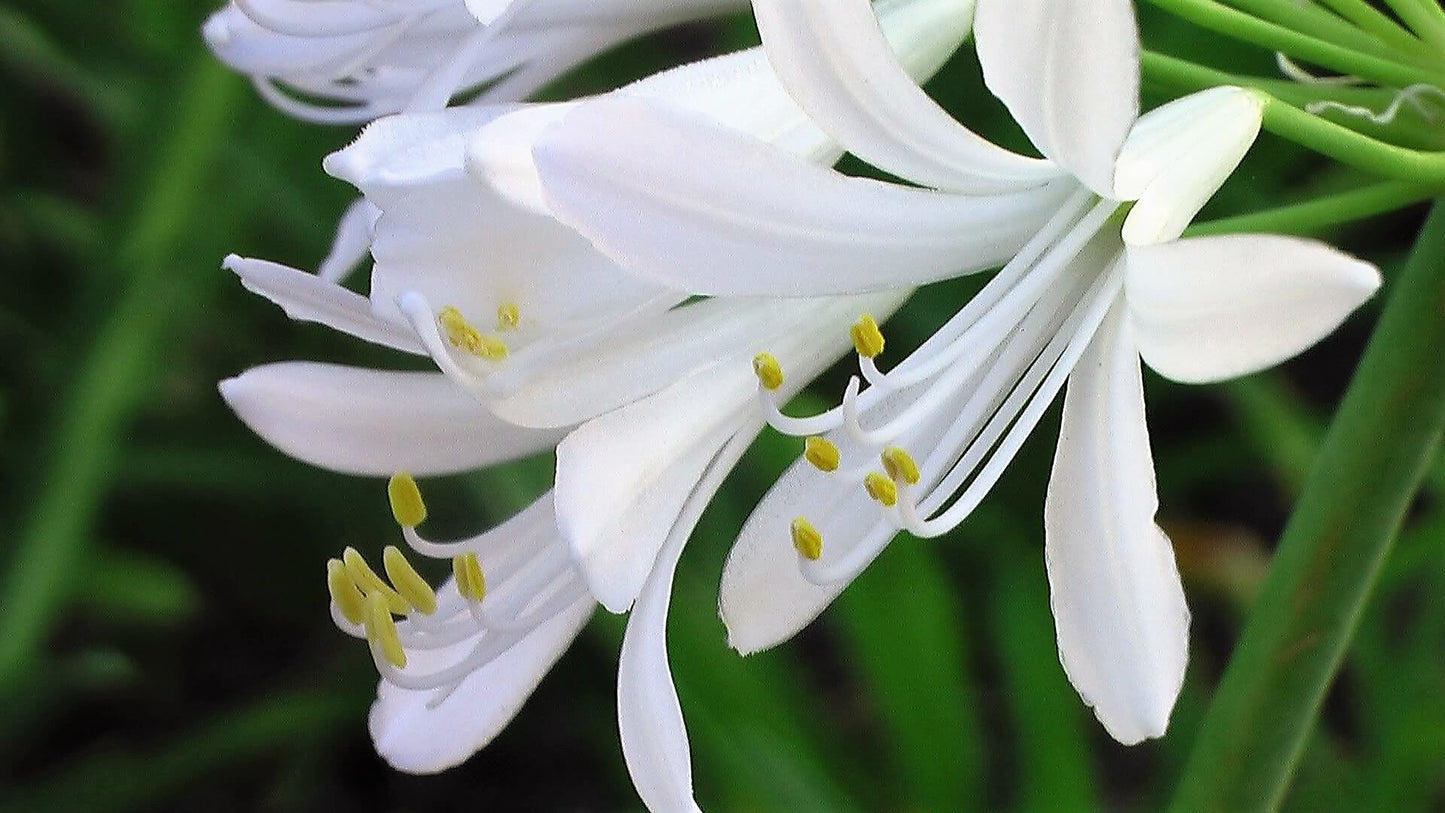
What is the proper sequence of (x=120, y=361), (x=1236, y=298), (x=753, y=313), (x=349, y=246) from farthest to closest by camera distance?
(x=120, y=361), (x=349, y=246), (x=753, y=313), (x=1236, y=298)

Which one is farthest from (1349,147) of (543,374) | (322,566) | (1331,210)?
(322,566)

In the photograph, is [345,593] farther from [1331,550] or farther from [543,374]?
[1331,550]

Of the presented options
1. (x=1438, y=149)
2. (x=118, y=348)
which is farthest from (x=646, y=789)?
(x=118, y=348)

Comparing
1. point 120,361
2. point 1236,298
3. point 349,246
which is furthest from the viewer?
point 120,361

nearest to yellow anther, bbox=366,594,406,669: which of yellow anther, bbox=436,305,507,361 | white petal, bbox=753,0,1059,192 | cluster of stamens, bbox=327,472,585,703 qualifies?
cluster of stamens, bbox=327,472,585,703

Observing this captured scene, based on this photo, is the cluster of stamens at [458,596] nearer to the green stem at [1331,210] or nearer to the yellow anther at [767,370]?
the yellow anther at [767,370]

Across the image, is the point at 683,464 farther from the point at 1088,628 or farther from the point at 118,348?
the point at 118,348
